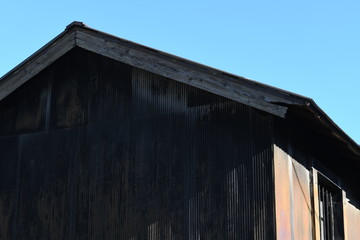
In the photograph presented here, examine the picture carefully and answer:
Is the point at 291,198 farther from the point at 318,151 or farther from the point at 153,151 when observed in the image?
the point at 153,151

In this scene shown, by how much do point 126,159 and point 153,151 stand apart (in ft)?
1.52

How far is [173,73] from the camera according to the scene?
31.9 ft

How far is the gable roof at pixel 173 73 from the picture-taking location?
885cm

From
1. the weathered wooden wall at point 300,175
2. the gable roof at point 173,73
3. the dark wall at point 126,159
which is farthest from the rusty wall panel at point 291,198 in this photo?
the gable roof at point 173,73

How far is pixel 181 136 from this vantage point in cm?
970

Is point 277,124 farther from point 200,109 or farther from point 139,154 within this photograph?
point 139,154

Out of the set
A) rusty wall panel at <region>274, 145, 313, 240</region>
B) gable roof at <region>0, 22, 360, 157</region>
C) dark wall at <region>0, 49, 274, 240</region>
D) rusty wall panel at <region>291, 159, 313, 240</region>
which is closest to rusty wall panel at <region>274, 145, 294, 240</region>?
rusty wall panel at <region>274, 145, 313, 240</region>

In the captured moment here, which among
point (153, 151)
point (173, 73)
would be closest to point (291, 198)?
point (153, 151)

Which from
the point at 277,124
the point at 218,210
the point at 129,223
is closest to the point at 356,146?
the point at 277,124

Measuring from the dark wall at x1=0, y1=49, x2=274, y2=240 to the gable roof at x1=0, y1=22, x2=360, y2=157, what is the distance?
260mm

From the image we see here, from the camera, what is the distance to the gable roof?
8.85 m

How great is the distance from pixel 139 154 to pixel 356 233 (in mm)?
5007

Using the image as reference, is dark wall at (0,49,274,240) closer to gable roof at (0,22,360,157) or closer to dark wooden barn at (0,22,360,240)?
dark wooden barn at (0,22,360,240)

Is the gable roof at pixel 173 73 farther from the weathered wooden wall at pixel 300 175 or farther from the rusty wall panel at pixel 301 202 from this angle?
the rusty wall panel at pixel 301 202
